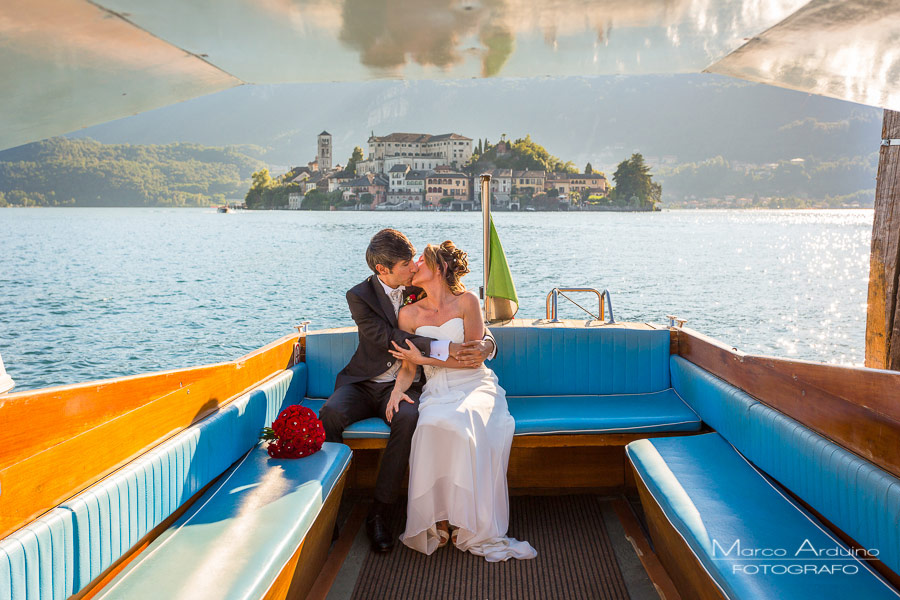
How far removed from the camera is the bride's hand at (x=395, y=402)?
272 centimetres

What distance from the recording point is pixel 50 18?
3.97 ft

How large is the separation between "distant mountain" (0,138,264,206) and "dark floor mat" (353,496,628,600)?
84447 millimetres

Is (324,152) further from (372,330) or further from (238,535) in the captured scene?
(238,535)

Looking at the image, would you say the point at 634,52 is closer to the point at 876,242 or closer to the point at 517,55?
the point at 517,55

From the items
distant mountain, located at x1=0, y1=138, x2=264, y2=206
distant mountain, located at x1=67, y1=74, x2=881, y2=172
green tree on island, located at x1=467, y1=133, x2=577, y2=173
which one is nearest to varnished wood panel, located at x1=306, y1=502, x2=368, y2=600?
green tree on island, located at x1=467, y1=133, x2=577, y2=173

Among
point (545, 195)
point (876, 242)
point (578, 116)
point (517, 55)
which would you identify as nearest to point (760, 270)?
point (876, 242)

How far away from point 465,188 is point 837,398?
67.2m

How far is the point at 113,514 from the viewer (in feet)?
5.40

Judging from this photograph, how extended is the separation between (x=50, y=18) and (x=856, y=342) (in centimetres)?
1989

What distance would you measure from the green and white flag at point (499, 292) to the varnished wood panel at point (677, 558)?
1.34m

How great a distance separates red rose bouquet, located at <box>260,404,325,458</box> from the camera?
2.36m

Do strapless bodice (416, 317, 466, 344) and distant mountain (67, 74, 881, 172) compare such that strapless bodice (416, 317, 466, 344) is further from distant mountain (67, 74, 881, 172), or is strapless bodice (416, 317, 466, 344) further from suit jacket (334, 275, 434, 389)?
distant mountain (67, 74, 881, 172)

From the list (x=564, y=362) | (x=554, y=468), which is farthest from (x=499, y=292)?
(x=554, y=468)

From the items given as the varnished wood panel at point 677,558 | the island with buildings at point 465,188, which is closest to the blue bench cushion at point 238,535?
the varnished wood panel at point 677,558
